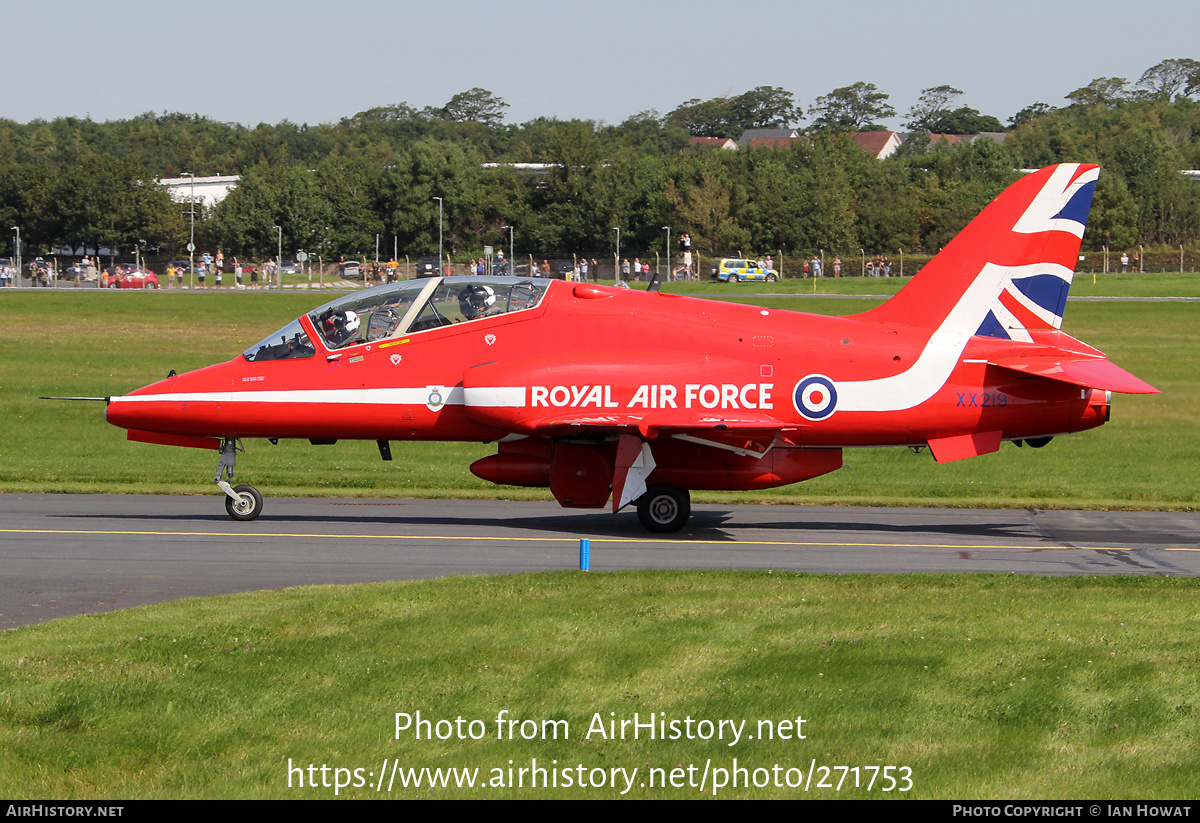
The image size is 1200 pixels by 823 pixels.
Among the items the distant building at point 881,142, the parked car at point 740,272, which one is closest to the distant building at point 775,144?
the distant building at point 881,142

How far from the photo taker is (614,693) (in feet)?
27.7

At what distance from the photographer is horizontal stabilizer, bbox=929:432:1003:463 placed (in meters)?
18.1

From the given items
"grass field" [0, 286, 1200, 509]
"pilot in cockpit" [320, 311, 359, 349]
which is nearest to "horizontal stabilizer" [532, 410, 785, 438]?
"pilot in cockpit" [320, 311, 359, 349]

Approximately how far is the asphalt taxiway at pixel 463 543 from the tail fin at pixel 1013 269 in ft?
10.8

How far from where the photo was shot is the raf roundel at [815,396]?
58.2 ft

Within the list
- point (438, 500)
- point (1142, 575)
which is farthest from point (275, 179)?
point (1142, 575)

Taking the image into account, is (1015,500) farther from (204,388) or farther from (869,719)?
(869,719)

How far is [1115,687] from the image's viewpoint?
8562 millimetres

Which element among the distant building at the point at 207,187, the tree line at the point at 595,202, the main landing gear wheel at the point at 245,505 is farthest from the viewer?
the distant building at the point at 207,187

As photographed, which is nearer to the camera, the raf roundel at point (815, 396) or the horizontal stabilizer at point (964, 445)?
the raf roundel at point (815, 396)

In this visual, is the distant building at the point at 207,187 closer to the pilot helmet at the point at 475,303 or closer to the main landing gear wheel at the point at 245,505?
the main landing gear wheel at the point at 245,505

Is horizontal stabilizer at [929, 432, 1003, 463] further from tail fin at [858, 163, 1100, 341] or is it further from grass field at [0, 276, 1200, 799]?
grass field at [0, 276, 1200, 799]

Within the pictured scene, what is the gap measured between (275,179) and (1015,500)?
93.9m

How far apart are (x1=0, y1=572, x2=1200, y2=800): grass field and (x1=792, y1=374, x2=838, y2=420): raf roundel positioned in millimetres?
6262
